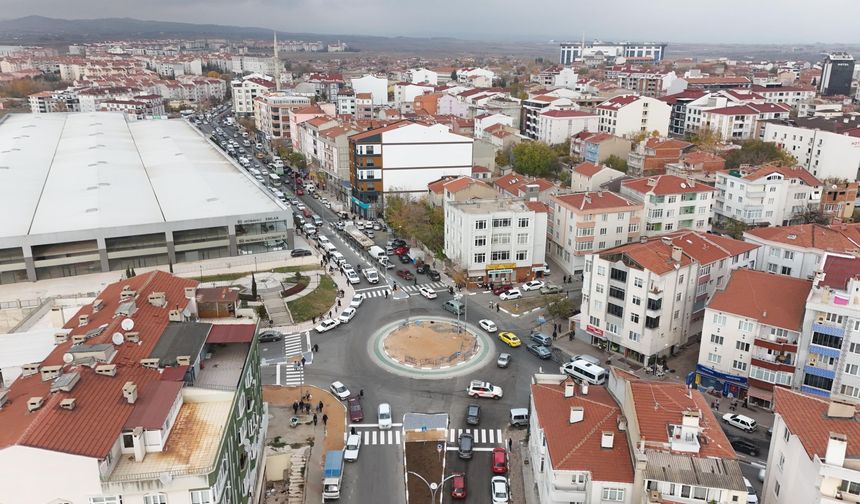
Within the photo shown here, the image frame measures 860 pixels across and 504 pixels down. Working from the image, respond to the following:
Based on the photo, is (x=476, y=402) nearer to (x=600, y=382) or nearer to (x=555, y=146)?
(x=600, y=382)

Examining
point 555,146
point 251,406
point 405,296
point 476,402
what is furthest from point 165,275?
point 555,146

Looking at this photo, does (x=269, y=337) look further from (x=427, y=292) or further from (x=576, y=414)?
(x=576, y=414)

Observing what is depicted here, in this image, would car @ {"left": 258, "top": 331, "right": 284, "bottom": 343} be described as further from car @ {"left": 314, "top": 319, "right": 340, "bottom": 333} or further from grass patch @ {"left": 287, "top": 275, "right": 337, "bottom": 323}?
grass patch @ {"left": 287, "top": 275, "right": 337, "bottom": 323}

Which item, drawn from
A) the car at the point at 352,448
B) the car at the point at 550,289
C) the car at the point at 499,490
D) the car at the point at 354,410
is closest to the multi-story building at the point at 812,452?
the car at the point at 499,490

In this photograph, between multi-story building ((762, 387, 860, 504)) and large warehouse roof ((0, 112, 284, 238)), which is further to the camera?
large warehouse roof ((0, 112, 284, 238))

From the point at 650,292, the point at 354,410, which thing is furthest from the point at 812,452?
the point at 354,410

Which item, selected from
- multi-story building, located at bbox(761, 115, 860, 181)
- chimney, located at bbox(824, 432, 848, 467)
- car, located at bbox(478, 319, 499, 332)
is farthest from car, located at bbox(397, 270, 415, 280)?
multi-story building, located at bbox(761, 115, 860, 181)
